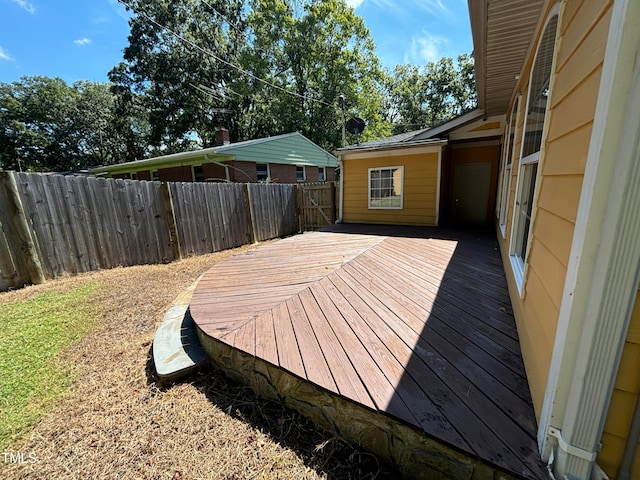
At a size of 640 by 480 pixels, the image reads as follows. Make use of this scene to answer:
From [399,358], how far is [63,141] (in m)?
38.0

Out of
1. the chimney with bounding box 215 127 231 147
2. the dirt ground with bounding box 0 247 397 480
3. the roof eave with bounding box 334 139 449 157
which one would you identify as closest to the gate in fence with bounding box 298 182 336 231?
the roof eave with bounding box 334 139 449 157

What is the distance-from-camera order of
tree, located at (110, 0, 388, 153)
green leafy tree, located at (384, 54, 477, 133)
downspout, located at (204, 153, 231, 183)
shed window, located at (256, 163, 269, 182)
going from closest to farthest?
downspout, located at (204, 153, 231, 183) < shed window, located at (256, 163, 269, 182) < tree, located at (110, 0, 388, 153) < green leafy tree, located at (384, 54, 477, 133)

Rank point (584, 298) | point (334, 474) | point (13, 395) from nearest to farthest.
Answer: point (584, 298) < point (334, 474) < point (13, 395)

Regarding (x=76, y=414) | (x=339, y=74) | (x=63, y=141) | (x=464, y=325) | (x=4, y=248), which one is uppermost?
(x=339, y=74)

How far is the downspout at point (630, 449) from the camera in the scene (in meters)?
0.95

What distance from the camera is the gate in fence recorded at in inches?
352

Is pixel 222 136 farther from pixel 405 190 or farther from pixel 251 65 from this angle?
pixel 405 190

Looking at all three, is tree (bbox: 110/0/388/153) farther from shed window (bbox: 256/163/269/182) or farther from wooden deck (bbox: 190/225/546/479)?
wooden deck (bbox: 190/225/546/479)

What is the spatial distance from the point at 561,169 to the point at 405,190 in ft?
19.2

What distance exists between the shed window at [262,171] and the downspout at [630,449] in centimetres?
1300

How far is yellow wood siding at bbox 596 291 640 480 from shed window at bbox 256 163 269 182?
42.4 ft

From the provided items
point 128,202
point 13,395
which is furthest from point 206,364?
point 128,202

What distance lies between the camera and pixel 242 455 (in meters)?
1.54

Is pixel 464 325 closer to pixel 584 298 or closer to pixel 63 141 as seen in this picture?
pixel 584 298
